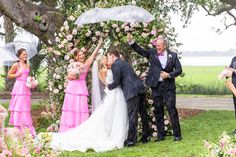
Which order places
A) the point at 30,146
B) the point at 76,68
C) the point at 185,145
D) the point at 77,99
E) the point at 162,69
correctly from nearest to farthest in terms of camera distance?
the point at 30,146 → the point at 185,145 → the point at 162,69 → the point at 76,68 → the point at 77,99

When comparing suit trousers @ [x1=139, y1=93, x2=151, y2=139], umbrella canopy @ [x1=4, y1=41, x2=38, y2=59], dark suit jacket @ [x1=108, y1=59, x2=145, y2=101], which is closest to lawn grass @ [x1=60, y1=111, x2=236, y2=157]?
suit trousers @ [x1=139, y1=93, x2=151, y2=139]

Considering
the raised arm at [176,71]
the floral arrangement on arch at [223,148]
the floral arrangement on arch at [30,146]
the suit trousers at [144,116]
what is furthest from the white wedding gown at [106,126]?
the floral arrangement on arch at [223,148]

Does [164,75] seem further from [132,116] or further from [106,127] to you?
[106,127]

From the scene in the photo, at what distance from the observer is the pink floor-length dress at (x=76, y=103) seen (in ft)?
39.6

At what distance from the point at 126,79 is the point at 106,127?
105 cm

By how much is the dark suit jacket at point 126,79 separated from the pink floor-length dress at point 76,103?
46.2 inches

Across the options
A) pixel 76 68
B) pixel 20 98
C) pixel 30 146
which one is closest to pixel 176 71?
pixel 76 68

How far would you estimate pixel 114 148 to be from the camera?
10.8 metres

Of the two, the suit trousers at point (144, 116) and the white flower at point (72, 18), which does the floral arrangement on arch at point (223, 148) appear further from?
the white flower at point (72, 18)

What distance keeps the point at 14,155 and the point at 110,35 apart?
6.49 metres

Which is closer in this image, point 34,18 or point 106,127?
point 106,127

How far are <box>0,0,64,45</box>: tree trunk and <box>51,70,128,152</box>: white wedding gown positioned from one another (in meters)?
3.97

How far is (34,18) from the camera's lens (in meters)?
14.8

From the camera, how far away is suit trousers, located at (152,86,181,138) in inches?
446
